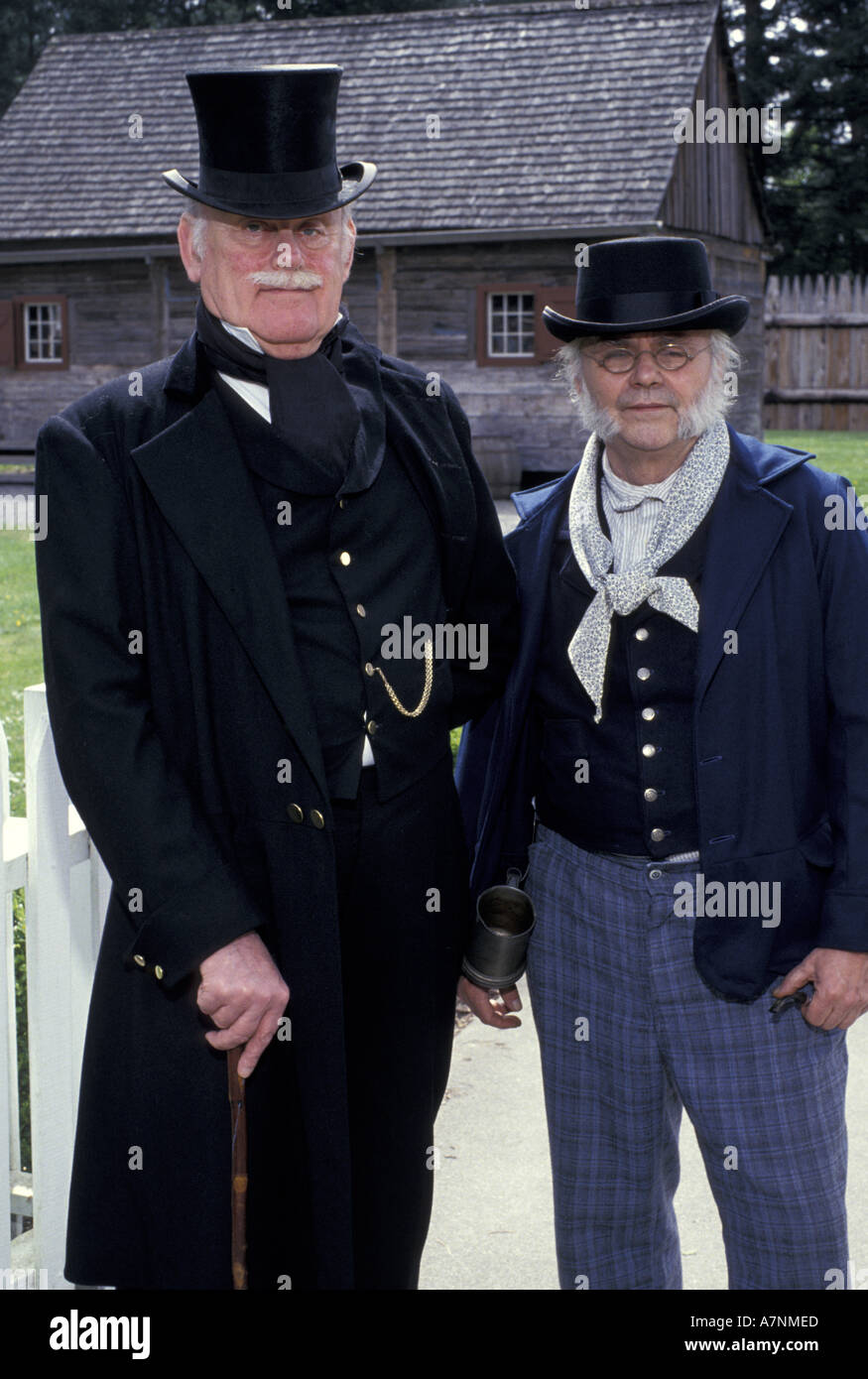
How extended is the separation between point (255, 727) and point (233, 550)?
0.96 ft

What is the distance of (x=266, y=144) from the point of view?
8.37 ft

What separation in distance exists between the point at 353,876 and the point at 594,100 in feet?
62.9

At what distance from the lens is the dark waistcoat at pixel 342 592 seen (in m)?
2.60

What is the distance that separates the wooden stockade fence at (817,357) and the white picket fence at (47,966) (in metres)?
23.2

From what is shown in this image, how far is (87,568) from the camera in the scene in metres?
2.39

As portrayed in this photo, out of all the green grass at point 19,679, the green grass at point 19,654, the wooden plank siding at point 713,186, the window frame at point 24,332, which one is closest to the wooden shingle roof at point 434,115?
the wooden plank siding at point 713,186

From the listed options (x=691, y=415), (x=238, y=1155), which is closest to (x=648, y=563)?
(x=691, y=415)

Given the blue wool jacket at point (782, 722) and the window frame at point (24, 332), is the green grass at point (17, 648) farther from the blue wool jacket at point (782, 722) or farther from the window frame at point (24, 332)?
the window frame at point (24, 332)

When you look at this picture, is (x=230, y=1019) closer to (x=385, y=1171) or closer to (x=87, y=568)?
(x=385, y=1171)

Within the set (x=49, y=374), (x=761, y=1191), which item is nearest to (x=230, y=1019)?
(x=761, y=1191)

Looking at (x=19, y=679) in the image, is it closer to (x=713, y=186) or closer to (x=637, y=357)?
(x=637, y=357)

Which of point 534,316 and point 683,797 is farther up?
point 534,316

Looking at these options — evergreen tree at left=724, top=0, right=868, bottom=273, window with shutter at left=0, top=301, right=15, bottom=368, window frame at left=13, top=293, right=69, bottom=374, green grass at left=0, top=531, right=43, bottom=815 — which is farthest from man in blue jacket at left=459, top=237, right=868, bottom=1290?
evergreen tree at left=724, top=0, right=868, bottom=273

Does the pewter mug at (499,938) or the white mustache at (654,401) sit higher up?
the white mustache at (654,401)
